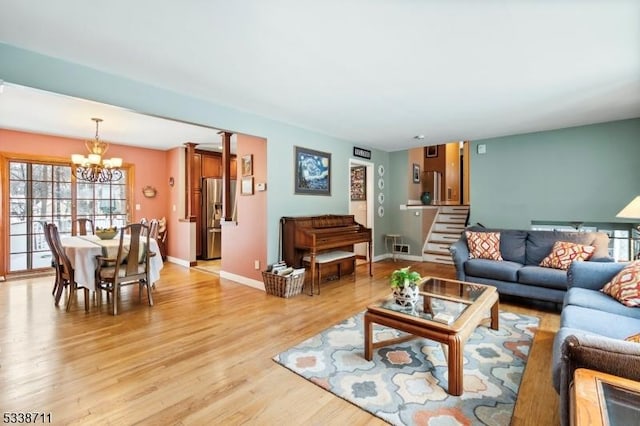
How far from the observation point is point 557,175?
4.74 m

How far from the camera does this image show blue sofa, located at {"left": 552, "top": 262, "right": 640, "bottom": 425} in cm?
112

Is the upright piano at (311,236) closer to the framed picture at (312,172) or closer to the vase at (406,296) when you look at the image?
the framed picture at (312,172)

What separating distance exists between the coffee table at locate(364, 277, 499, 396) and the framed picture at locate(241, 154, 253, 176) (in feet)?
9.26

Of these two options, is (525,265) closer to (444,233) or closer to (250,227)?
(444,233)

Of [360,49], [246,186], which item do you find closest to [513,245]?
[360,49]

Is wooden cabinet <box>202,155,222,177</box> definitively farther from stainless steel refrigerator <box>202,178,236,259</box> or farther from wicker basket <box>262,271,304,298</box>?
wicker basket <box>262,271,304,298</box>

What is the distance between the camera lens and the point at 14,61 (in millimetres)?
2295

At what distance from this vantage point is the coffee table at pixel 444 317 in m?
1.92

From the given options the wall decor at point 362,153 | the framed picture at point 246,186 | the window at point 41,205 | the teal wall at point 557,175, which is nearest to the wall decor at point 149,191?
the window at point 41,205

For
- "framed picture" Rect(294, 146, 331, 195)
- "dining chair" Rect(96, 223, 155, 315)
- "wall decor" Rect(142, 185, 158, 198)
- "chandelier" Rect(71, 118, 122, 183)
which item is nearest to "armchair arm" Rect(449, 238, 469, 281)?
"framed picture" Rect(294, 146, 331, 195)

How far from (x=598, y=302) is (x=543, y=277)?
1166mm

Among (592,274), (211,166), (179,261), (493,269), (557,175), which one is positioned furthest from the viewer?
(211,166)

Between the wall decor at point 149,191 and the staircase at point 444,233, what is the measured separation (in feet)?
19.3

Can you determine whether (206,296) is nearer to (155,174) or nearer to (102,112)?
(102,112)
